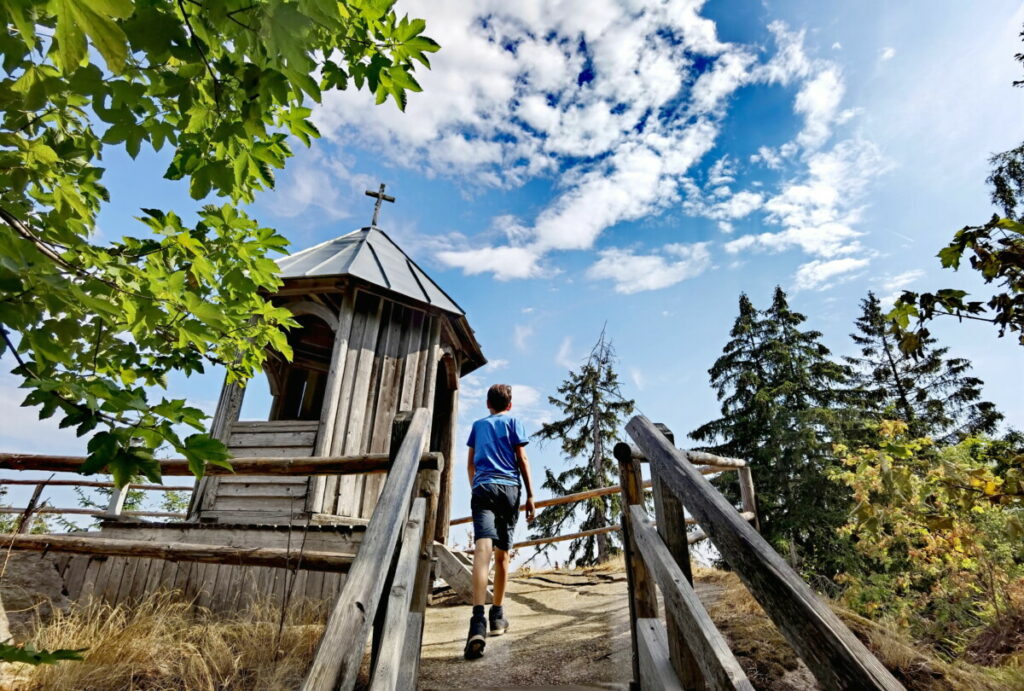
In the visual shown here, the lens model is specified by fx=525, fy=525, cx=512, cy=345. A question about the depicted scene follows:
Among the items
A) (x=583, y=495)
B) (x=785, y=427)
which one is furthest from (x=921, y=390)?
(x=583, y=495)

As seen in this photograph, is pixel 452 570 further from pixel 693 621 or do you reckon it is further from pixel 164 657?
pixel 693 621

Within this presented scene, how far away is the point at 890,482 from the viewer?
2.83 m

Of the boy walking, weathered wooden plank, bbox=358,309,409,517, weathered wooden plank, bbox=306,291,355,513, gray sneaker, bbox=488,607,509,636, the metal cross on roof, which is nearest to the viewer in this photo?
the boy walking

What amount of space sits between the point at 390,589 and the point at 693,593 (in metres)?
1.26

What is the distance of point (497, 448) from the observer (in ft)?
13.9

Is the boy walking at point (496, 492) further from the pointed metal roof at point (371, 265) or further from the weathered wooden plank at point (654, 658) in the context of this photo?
the pointed metal roof at point (371, 265)

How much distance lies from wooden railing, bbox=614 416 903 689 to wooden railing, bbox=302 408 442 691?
110cm

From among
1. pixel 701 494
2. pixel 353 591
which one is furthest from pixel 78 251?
pixel 701 494

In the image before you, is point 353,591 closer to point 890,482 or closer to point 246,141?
point 246,141

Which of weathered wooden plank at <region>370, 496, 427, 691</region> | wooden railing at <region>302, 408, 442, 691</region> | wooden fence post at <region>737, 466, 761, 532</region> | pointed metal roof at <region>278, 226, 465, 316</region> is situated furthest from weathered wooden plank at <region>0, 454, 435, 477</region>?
wooden fence post at <region>737, 466, 761, 532</region>

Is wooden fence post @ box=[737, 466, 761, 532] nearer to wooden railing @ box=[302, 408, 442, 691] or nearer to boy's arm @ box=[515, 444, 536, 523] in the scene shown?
boy's arm @ box=[515, 444, 536, 523]

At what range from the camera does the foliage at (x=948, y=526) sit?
268 centimetres

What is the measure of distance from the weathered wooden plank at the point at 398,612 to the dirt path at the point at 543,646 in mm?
1410

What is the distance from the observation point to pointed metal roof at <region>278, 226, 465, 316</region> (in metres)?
6.91
